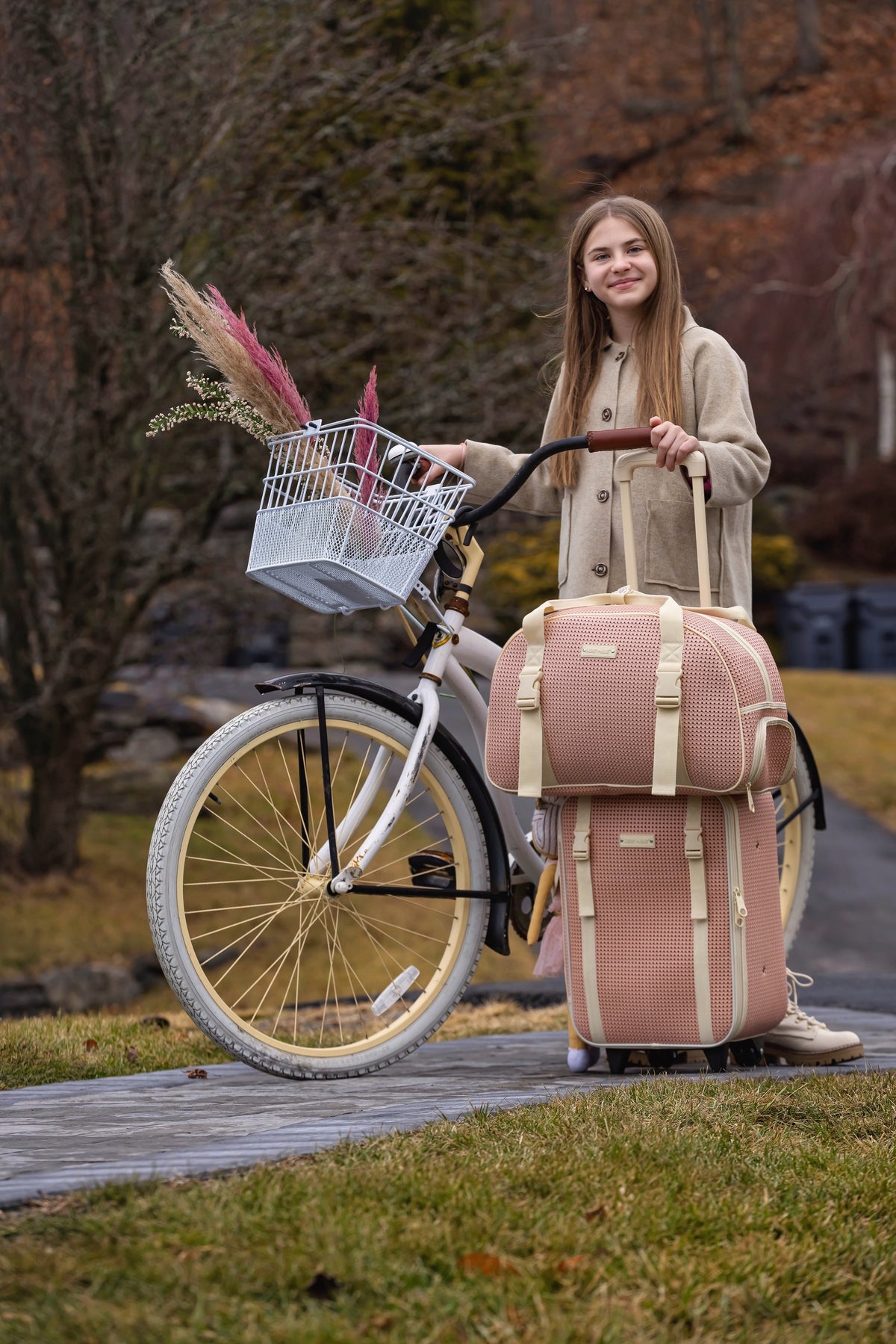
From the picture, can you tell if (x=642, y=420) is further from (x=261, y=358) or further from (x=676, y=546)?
(x=261, y=358)

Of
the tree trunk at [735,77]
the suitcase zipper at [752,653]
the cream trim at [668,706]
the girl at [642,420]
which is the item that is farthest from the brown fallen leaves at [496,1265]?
the tree trunk at [735,77]

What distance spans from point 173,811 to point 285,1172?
44.2 inches

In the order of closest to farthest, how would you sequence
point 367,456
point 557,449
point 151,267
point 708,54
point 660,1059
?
point 367,456 < point 557,449 < point 660,1059 < point 151,267 < point 708,54

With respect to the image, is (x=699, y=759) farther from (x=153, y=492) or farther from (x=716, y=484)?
(x=153, y=492)

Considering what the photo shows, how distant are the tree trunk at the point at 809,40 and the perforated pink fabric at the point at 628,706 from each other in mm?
28228

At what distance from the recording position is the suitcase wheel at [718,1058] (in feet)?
11.0

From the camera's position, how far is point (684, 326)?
364 cm

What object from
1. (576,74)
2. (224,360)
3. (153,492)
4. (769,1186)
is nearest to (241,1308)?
(769,1186)

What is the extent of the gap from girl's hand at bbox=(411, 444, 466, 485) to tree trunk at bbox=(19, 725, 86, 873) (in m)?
5.89

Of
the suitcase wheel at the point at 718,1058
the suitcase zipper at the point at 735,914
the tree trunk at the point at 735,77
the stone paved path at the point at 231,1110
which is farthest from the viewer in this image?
the tree trunk at the point at 735,77

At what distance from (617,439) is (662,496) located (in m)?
0.31

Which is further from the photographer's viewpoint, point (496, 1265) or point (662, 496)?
point (662, 496)

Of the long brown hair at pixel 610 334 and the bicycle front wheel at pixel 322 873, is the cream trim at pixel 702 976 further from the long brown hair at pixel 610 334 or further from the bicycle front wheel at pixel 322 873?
the long brown hair at pixel 610 334

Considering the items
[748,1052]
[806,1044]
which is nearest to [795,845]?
[806,1044]
